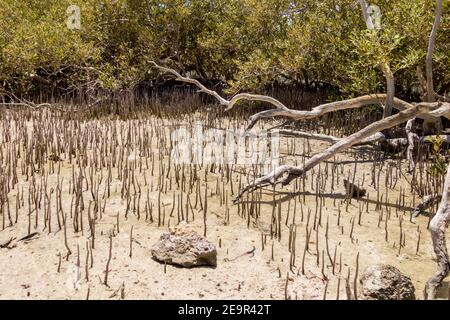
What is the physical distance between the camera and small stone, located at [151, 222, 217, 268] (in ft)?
10.6

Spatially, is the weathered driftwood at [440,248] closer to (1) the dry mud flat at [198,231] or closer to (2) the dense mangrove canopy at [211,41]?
(1) the dry mud flat at [198,231]

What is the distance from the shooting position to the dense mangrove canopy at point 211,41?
688 cm

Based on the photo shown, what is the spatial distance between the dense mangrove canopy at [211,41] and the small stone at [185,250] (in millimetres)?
4083

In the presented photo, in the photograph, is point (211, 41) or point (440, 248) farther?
point (211, 41)

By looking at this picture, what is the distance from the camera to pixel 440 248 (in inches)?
120

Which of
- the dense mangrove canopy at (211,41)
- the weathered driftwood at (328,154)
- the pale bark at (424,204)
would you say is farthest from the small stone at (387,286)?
the dense mangrove canopy at (211,41)

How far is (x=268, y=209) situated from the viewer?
4.37 meters

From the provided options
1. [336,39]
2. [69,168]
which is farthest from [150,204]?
[336,39]

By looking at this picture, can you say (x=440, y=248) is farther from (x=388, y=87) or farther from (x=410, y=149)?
(x=388, y=87)

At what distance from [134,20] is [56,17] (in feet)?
5.19

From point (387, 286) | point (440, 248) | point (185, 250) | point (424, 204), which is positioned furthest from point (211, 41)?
point (387, 286)

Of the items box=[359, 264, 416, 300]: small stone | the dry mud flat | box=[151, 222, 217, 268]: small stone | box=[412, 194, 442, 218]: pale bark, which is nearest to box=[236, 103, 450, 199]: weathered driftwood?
the dry mud flat

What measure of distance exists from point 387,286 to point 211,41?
723 cm

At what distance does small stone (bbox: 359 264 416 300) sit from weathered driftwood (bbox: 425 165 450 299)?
0.40 ft
